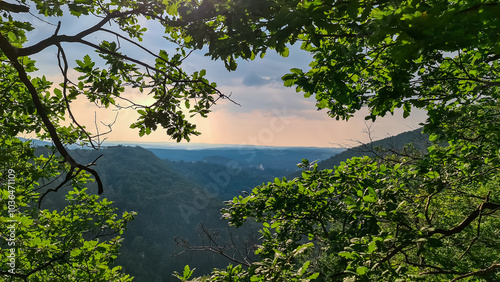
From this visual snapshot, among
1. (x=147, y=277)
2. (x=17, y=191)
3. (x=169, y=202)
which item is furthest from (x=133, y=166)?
(x=17, y=191)

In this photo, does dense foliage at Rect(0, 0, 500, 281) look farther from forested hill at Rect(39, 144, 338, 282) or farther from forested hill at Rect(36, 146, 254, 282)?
forested hill at Rect(39, 144, 338, 282)

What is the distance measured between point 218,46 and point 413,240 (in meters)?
3.14

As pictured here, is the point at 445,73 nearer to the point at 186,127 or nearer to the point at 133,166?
the point at 186,127

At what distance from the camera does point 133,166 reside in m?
186

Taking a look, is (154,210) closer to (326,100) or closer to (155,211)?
(155,211)

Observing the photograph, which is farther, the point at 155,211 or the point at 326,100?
the point at 155,211

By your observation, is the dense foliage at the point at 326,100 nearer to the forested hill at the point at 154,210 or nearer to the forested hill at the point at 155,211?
the forested hill at the point at 154,210

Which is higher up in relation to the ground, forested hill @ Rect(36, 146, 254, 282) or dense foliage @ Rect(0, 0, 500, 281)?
dense foliage @ Rect(0, 0, 500, 281)

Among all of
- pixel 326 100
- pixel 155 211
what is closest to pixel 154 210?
pixel 155 211

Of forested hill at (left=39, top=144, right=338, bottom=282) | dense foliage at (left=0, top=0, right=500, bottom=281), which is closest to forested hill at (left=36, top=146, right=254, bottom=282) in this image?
forested hill at (left=39, top=144, right=338, bottom=282)

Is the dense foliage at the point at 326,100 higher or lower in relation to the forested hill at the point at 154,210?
higher

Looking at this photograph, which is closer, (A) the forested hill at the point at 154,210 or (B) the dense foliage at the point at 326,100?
(B) the dense foliage at the point at 326,100

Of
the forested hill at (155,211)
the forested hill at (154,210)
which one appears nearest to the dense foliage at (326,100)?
the forested hill at (154,210)

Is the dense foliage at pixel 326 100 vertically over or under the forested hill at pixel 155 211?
over
